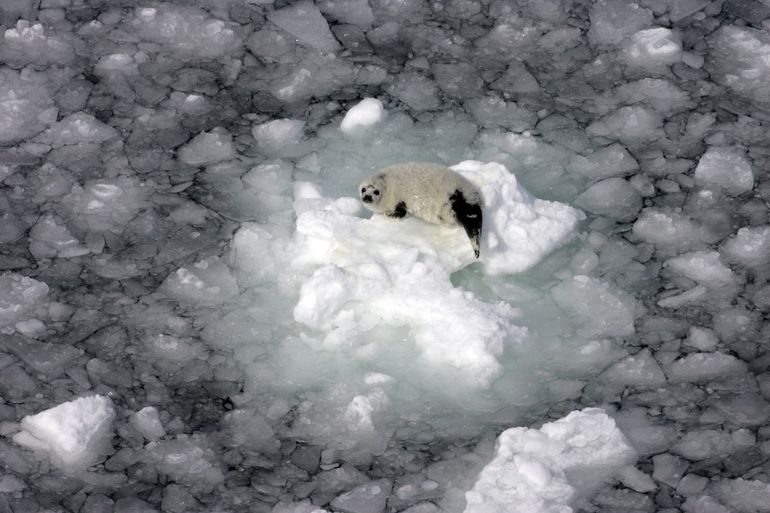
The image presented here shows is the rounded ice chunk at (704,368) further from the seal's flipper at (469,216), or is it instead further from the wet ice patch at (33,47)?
the wet ice patch at (33,47)

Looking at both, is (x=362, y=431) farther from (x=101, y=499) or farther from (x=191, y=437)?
(x=101, y=499)

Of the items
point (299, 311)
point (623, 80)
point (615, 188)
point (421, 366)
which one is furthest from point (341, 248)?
point (623, 80)

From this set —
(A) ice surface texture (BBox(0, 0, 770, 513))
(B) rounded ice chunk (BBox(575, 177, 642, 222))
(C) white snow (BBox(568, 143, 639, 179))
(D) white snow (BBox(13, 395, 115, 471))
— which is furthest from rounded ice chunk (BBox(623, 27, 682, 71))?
(D) white snow (BBox(13, 395, 115, 471))

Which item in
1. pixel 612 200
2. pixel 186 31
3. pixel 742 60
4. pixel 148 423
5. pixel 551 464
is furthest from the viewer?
pixel 186 31

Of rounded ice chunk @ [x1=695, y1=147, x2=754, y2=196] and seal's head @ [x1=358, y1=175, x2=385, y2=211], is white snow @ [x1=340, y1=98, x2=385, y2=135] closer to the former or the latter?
seal's head @ [x1=358, y1=175, x2=385, y2=211]

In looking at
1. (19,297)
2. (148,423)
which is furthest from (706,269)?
(19,297)

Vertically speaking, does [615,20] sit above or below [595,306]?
above

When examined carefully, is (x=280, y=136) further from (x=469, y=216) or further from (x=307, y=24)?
(x=469, y=216)

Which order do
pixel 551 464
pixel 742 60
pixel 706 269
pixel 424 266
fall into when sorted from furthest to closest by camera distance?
pixel 742 60
pixel 706 269
pixel 424 266
pixel 551 464

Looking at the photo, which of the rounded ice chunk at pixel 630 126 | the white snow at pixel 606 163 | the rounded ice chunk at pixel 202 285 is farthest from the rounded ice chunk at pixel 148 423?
the rounded ice chunk at pixel 630 126
